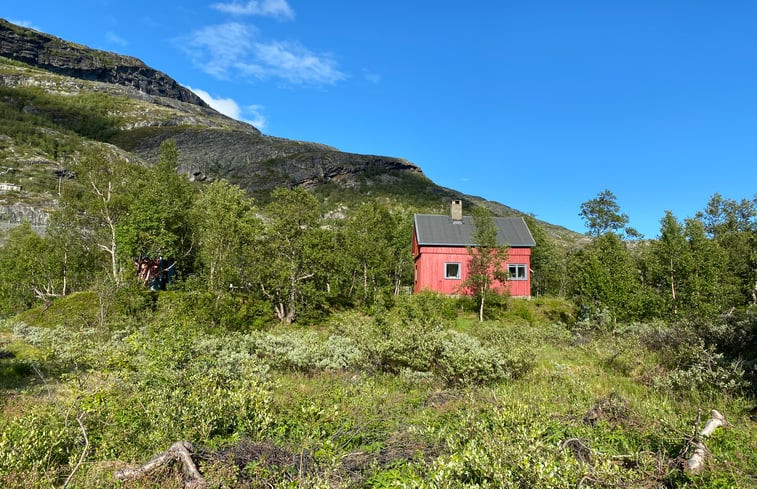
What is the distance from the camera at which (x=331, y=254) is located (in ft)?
70.1

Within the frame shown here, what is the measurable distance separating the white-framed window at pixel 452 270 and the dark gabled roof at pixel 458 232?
1.74 meters

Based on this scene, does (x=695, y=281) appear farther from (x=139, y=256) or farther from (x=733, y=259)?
(x=139, y=256)

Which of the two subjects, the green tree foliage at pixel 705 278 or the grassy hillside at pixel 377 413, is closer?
the grassy hillside at pixel 377 413

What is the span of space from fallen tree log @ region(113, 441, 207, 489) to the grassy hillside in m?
0.10

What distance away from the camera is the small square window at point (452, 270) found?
103 ft

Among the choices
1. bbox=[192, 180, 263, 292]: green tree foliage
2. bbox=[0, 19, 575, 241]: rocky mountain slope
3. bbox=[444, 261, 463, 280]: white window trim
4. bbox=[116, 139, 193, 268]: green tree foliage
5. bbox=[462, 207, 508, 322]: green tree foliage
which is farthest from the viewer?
bbox=[0, 19, 575, 241]: rocky mountain slope

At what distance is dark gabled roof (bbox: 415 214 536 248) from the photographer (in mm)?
31406

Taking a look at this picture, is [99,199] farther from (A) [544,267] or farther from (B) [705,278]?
(A) [544,267]

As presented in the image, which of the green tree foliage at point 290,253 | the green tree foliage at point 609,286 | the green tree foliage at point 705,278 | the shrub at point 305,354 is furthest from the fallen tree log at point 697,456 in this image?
the green tree foliage at point 705,278

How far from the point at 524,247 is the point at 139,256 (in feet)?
92.7

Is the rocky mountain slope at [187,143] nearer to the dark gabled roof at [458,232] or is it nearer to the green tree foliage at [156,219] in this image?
the dark gabled roof at [458,232]

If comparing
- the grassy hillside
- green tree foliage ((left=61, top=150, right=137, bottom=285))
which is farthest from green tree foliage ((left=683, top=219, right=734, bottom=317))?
green tree foliage ((left=61, top=150, right=137, bottom=285))

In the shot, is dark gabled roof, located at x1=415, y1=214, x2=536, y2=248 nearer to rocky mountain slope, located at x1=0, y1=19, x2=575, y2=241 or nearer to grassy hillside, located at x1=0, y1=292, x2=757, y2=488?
grassy hillside, located at x1=0, y1=292, x2=757, y2=488

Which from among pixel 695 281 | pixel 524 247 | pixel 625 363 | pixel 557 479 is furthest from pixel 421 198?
pixel 557 479
